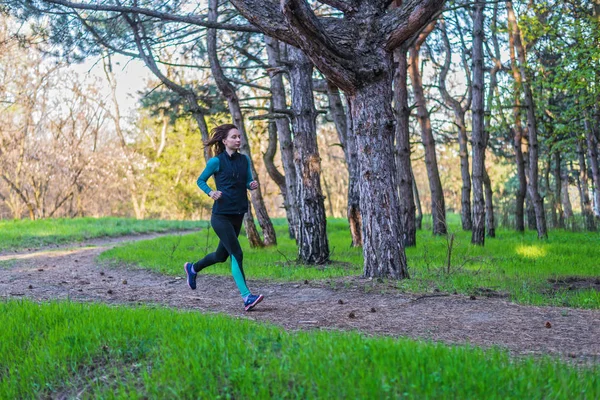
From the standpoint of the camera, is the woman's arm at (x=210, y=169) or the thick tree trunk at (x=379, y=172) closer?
the woman's arm at (x=210, y=169)

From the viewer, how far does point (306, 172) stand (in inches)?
464

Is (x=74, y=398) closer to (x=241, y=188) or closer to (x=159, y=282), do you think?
(x=241, y=188)

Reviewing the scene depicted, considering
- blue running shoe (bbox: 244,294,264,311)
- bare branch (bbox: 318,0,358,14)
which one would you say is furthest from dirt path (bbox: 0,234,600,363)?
bare branch (bbox: 318,0,358,14)

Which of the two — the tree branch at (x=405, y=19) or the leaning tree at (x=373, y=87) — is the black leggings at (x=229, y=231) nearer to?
the leaning tree at (x=373, y=87)

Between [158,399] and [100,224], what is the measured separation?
964 inches

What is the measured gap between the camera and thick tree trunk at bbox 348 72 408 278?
8602mm

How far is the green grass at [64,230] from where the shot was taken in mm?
19797

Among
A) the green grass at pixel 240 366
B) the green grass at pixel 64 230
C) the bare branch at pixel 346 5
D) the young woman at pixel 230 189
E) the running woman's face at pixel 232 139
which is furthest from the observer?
the green grass at pixel 64 230

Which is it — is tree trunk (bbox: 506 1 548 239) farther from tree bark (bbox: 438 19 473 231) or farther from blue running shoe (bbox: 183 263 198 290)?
blue running shoe (bbox: 183 263 198 290)

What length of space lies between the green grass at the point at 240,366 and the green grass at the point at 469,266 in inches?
141

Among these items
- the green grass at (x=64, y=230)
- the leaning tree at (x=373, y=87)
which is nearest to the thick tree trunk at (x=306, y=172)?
the leaning tree at (x=373, y=87)

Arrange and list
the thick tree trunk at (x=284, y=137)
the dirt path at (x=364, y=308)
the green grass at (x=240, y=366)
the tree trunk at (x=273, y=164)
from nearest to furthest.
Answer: the green grass at (x=240, y=366)
the dirt path at (x=364, y=308)
the thick tree trunk at (x=284, y=137)
the tree trunk at (x=273, y=164)

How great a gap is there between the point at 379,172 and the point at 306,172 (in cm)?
335

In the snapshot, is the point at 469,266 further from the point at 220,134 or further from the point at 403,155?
the point at 403,155
